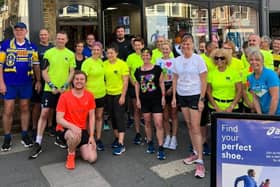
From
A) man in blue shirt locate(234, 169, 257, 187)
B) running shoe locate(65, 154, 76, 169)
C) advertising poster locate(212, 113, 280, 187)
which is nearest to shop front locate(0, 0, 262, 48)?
running shoe locate(65, 154, 76, 169)

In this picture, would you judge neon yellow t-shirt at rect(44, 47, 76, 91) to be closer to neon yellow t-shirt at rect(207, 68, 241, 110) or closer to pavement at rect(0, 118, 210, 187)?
pavement at rect(0, 118, 210, 187)

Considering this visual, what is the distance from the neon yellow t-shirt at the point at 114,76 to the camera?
227 inches

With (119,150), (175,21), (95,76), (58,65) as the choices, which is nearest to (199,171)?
(119,150)

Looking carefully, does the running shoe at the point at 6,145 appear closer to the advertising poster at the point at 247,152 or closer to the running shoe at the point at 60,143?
the running shoe at the point at 60,143

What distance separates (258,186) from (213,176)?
1.21 feet

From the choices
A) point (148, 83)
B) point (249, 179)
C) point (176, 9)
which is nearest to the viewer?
point (249, 179)

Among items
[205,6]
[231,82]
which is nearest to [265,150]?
[231,82]

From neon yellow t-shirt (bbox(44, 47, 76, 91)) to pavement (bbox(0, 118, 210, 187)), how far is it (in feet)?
3.56

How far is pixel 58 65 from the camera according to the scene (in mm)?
5809

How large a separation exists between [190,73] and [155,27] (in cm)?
480

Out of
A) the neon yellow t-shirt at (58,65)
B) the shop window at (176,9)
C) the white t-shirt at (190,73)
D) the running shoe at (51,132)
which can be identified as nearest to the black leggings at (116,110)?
the neon yellow t-shirt at (58,65)

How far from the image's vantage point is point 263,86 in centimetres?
429

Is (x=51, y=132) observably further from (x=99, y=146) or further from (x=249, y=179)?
(x=249, y=179)

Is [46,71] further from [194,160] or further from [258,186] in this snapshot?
[258,186]
